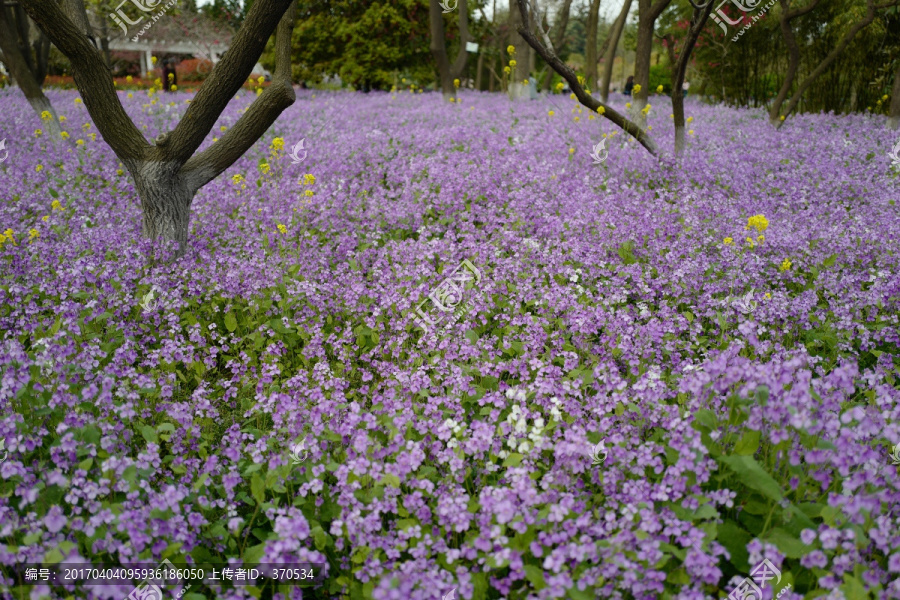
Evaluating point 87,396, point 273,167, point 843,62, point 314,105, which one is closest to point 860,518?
point 87,396

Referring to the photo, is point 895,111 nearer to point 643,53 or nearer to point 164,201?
point 643,53

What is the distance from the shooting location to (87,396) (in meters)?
2.58

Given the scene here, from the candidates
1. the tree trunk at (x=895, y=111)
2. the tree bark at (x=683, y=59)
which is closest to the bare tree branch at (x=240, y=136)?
the tree bark at (x=683, y=59)

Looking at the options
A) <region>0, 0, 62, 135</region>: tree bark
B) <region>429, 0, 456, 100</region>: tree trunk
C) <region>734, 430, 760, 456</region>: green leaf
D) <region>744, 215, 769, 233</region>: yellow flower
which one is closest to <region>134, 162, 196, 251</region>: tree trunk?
<region>734, 430, 760, 456</region>: green leaf

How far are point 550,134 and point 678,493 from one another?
8.58 metres

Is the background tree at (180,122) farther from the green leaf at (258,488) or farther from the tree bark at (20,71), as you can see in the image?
the tree bark at (20,71)

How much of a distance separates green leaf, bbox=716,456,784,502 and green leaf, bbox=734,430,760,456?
0.57 feet

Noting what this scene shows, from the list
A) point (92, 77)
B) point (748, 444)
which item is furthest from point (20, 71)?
point (748, 444)

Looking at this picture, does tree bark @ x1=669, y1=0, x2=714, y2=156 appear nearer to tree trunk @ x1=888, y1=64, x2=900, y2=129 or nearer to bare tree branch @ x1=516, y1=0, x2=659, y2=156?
bare tree branch @ x1=516, y1=0, x2=659, y2=156

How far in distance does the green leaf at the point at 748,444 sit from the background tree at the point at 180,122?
434cm

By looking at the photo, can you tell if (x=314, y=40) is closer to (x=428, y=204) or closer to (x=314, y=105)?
(x=314, y=105)

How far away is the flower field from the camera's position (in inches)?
85.9

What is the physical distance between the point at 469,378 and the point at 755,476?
1.47 m

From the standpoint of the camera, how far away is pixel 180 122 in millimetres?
4969
